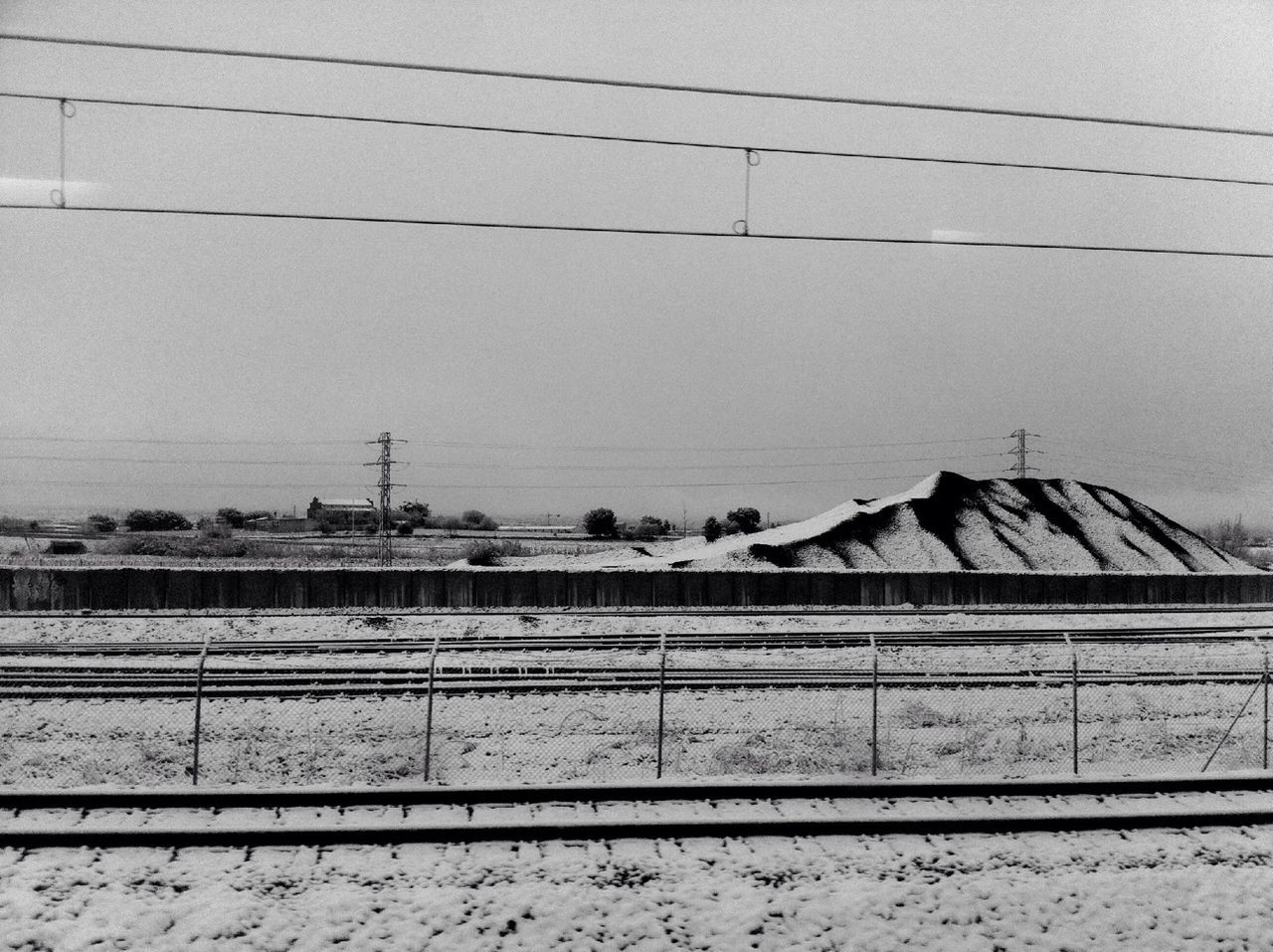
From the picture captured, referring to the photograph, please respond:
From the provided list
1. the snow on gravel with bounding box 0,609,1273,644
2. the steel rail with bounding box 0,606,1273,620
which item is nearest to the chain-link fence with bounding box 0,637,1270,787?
the snow on gravel with bounding box 0,609,1273,644

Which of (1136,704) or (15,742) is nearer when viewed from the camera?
(15,742)

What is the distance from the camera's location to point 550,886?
843 cm

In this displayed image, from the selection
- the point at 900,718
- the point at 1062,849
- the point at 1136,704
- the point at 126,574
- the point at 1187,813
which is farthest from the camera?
the point at 126,574

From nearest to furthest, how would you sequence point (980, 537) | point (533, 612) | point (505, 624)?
point (505, 624) → point (533, 612) → point (980, 537)

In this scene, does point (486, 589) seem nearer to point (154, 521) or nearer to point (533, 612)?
point (533, 612)

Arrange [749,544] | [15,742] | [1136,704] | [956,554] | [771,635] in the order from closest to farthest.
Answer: [15,742] → [1136,704] → [771,635] → [749,544] → [956,554]

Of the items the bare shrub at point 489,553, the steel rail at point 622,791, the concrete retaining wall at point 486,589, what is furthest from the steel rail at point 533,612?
the steel rail at point 622,791

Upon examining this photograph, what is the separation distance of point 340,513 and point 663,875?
87.8 meters

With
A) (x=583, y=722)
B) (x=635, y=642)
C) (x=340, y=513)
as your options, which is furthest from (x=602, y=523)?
(x=583, y=722)

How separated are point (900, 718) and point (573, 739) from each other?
19.0 feet

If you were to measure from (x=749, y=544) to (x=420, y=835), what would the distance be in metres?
39.2

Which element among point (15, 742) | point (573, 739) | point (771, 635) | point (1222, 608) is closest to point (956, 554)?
point (1222, 608)

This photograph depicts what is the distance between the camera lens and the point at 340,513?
9175 centimetres

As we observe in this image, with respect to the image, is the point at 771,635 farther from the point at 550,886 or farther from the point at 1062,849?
the point at 550,886
